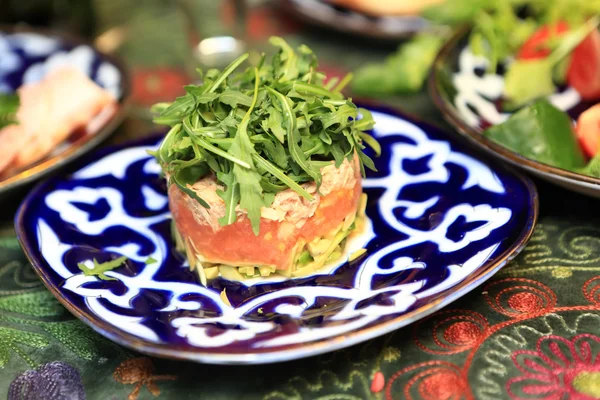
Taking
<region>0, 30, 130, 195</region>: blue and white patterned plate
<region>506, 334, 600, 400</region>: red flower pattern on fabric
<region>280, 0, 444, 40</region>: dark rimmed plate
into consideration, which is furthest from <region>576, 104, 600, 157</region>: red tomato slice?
<region>0, 30, 130, 195</region>: blue and white patterned plate

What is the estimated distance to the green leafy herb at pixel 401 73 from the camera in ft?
7.92

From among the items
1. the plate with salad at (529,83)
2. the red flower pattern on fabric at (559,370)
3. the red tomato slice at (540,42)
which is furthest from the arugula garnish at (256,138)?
the red tomato slice at (540,42)

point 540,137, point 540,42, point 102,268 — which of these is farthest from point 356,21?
point 102,268

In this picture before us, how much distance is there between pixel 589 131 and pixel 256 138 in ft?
3.14

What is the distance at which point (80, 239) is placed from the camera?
1.69 m

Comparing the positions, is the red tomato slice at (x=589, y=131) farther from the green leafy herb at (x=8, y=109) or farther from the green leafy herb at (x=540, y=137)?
the green leafy herb at (x=8, y=109)

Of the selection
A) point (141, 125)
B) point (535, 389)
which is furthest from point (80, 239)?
point (535, 389)

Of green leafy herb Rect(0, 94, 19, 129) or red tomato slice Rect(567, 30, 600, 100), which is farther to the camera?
red tomato slice Rect(567, 30, 600, 100)

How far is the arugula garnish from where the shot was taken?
4.71 ft

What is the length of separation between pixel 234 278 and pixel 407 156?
64 cm

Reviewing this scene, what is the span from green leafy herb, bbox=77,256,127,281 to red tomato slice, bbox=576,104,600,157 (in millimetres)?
1239

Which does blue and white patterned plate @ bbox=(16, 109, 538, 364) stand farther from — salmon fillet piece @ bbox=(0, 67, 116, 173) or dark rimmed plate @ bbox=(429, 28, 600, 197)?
salmon fillet piece @ bbox=(0, 67, 116, 173)

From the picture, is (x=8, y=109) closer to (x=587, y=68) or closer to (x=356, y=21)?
(x=356, y=21)

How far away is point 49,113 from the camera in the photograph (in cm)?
213
